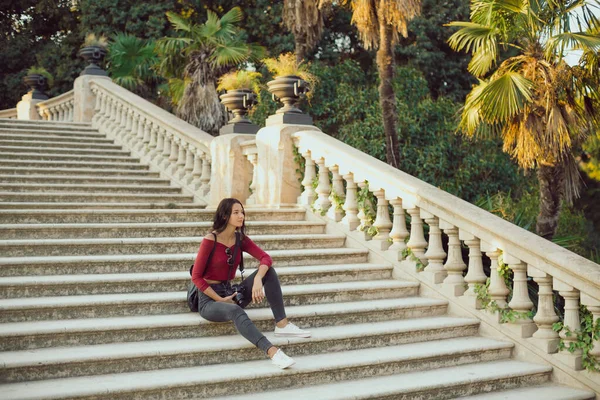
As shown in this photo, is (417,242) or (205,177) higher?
(205,177)

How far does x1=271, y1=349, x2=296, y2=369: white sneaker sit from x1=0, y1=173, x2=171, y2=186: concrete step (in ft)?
19.8

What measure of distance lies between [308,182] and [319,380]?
143 inches

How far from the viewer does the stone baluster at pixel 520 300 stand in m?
6.36

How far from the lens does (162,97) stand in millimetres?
20781

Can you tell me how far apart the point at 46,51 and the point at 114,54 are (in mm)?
6249

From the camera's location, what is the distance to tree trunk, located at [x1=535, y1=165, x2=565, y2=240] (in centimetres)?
1045

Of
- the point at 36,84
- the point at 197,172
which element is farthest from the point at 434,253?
the point at 36,84

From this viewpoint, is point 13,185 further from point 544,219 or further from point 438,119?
point 438,119

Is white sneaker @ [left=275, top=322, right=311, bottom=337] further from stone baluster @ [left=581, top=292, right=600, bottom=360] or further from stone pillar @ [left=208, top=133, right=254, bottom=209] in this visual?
stone pillar @ [left=208, top=133, right=254, bottom=209]

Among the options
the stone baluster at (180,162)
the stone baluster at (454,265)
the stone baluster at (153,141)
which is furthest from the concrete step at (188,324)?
the stone baluster at (153,141)

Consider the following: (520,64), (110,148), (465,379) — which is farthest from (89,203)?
(520,64)

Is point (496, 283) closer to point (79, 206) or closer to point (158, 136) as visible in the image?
point (79, 206)

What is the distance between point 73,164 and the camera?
11.3m

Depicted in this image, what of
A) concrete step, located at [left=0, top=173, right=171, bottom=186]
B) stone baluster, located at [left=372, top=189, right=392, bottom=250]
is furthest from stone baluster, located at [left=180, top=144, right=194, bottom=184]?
stone baluster, located at [left=372, top=189, right=392, bottom=250]
